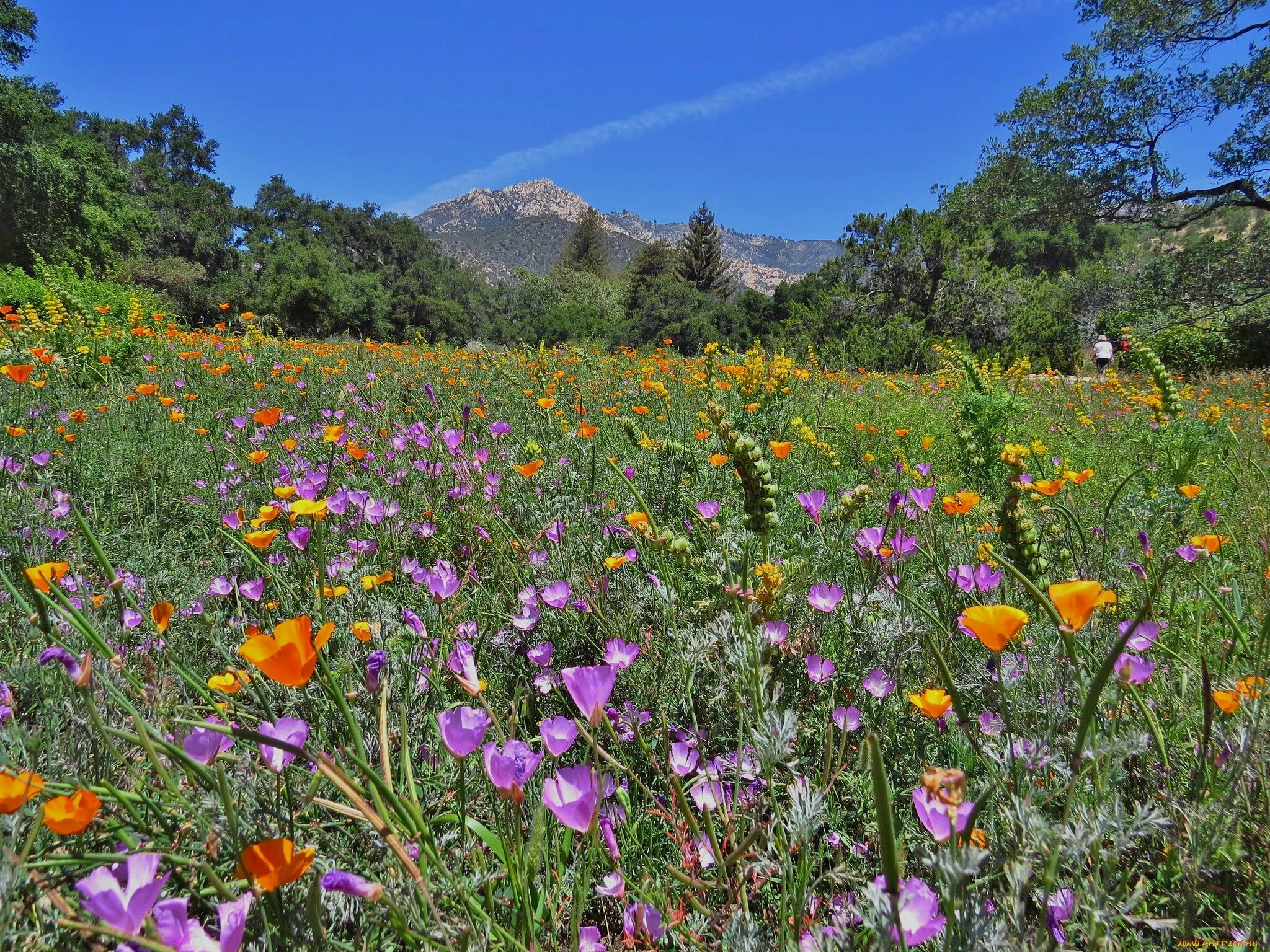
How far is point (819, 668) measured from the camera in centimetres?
129

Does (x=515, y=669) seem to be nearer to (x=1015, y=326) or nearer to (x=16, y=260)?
(x=1015, y=326)

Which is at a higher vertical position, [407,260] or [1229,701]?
[407,260]

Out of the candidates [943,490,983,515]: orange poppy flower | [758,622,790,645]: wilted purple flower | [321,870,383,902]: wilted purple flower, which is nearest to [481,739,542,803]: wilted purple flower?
[321,870,383,902]: wilted purple flower

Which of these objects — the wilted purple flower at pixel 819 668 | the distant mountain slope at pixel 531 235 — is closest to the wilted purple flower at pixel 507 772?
the wilted purple flower at pixel 819 668

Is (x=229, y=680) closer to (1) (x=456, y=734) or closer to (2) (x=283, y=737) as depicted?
(2) (x=283, y=737)

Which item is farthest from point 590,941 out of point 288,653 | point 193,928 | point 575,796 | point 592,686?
point 288,653

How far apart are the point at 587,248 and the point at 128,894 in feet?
190

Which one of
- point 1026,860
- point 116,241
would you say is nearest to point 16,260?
point 116,241

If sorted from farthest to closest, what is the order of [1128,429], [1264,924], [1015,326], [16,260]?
[16,260] < [1015,326] < [1128,429] < [1264,924]

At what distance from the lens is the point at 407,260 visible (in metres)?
47.6

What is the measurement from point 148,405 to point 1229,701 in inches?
197

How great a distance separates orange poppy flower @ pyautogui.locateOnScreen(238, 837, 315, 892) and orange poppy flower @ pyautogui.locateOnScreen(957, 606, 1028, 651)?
0.82 metres

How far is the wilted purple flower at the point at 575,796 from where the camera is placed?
0.71 meters

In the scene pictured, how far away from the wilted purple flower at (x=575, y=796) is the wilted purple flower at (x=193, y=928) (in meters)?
0.35
